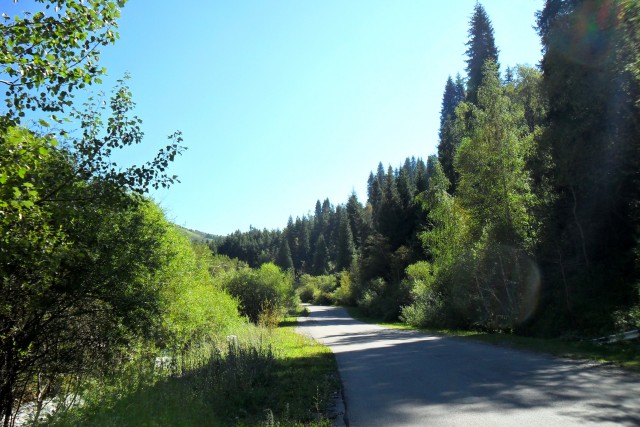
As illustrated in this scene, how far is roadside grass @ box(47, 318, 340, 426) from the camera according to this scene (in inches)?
297

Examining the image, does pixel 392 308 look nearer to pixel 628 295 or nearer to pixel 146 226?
pixel 628 295

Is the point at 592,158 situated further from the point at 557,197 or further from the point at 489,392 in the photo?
the point at 489,392

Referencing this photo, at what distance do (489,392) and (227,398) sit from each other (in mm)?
5423

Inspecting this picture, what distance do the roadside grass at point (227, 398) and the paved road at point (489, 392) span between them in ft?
2.63

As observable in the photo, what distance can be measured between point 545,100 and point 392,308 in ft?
80.3

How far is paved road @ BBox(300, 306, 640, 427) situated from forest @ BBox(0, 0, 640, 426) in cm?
134

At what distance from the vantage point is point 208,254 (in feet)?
102

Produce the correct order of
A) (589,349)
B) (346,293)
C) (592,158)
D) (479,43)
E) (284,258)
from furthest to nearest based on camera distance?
(284,258), (346,293), (479,43), (592,158), (589,349)

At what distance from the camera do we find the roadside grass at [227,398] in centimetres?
753

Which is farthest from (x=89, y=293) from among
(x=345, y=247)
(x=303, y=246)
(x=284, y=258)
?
(x=303, y=246)

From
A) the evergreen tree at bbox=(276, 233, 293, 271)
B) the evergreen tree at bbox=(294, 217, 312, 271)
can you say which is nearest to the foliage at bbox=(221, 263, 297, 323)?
the evergreen tree at bbox=(276, 233, 293, 271)

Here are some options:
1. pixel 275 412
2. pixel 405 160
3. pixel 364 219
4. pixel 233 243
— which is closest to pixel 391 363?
pixel 275 412

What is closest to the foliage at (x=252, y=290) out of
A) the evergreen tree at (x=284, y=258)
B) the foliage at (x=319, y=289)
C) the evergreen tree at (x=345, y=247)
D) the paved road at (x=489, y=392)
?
the paved road at (x=489, y=392)

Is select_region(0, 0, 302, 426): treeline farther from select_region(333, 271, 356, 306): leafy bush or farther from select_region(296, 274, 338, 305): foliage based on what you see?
select_region(296, 274, 338, 305): foliage
